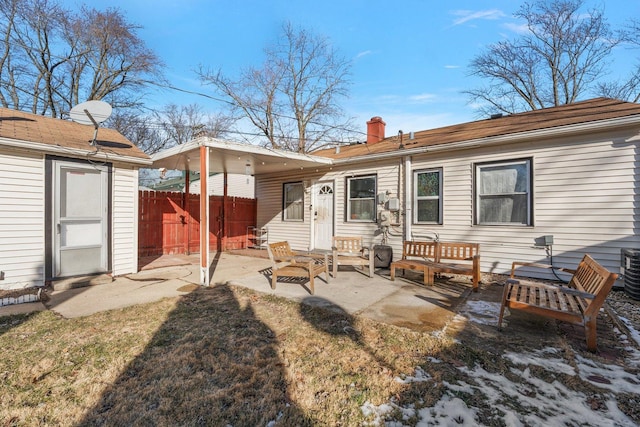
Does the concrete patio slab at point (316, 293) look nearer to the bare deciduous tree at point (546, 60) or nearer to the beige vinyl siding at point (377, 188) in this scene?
the beige vinyl siding at point (377, 188)

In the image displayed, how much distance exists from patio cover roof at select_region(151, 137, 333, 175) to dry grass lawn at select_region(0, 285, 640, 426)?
3356 mm

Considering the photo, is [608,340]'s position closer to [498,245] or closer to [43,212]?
[498,245]

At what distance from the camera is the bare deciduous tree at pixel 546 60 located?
53.9 feet

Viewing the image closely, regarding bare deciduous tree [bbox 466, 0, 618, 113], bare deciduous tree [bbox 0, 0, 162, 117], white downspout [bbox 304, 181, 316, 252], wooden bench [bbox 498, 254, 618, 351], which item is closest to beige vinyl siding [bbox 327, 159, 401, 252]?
white downspout [bbox 304, 181, 316, 252]

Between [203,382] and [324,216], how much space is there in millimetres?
7091

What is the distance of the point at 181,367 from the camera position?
2701mm

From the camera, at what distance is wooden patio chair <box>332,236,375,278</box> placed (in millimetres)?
6160

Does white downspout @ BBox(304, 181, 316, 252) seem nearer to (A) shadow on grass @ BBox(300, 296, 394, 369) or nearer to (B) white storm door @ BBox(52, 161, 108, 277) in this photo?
(A) shadow on grass @ BBox(300, 296, 394, 369)

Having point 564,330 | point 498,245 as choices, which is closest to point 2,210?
point 564,330

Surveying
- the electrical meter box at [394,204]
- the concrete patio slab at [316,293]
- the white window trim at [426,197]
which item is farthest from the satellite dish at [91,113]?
the white window trim at [426,197]

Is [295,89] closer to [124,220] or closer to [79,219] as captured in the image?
[124,220]

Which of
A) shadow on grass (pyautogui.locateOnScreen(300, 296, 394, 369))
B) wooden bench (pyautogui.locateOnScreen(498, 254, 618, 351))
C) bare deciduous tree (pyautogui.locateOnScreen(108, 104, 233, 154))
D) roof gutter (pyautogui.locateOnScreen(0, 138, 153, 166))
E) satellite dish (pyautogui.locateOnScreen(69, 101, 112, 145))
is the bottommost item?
shadow on grass (pyautogui.locateOnScreen(300, 296, 394, 369))

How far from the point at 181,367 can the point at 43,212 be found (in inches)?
182

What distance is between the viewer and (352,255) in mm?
7070
